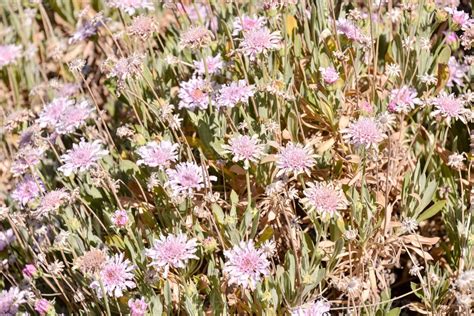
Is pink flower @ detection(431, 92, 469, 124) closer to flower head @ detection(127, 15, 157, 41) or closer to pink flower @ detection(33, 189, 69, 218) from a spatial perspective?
flower head @ detection(127, 15, 157, 41)

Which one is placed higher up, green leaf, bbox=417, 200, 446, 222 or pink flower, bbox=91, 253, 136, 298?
pink flower, bbox=91, 253, 136, 298

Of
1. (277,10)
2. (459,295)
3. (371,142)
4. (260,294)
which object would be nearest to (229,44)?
(277,10)

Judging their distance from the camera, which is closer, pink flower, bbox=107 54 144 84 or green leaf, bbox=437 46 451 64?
pink flower, bbox=107 54 144 84

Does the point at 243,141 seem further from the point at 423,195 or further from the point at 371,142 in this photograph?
the point at 423,195

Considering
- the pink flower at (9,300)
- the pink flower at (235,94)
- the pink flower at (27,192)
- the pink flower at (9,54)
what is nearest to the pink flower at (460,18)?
the pink flower at (235,94)

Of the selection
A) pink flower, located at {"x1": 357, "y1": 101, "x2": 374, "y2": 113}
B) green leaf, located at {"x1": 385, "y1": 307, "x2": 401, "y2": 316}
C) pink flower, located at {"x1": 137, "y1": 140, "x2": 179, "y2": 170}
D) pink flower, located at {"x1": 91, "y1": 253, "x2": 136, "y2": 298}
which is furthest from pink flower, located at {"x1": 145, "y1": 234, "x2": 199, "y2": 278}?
pink flower, located at {"x1": 357, "y1": 101, "x2": 374, "y2": 113}

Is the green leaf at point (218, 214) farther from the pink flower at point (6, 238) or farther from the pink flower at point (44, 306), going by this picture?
the pink flower at point (6, 238)
